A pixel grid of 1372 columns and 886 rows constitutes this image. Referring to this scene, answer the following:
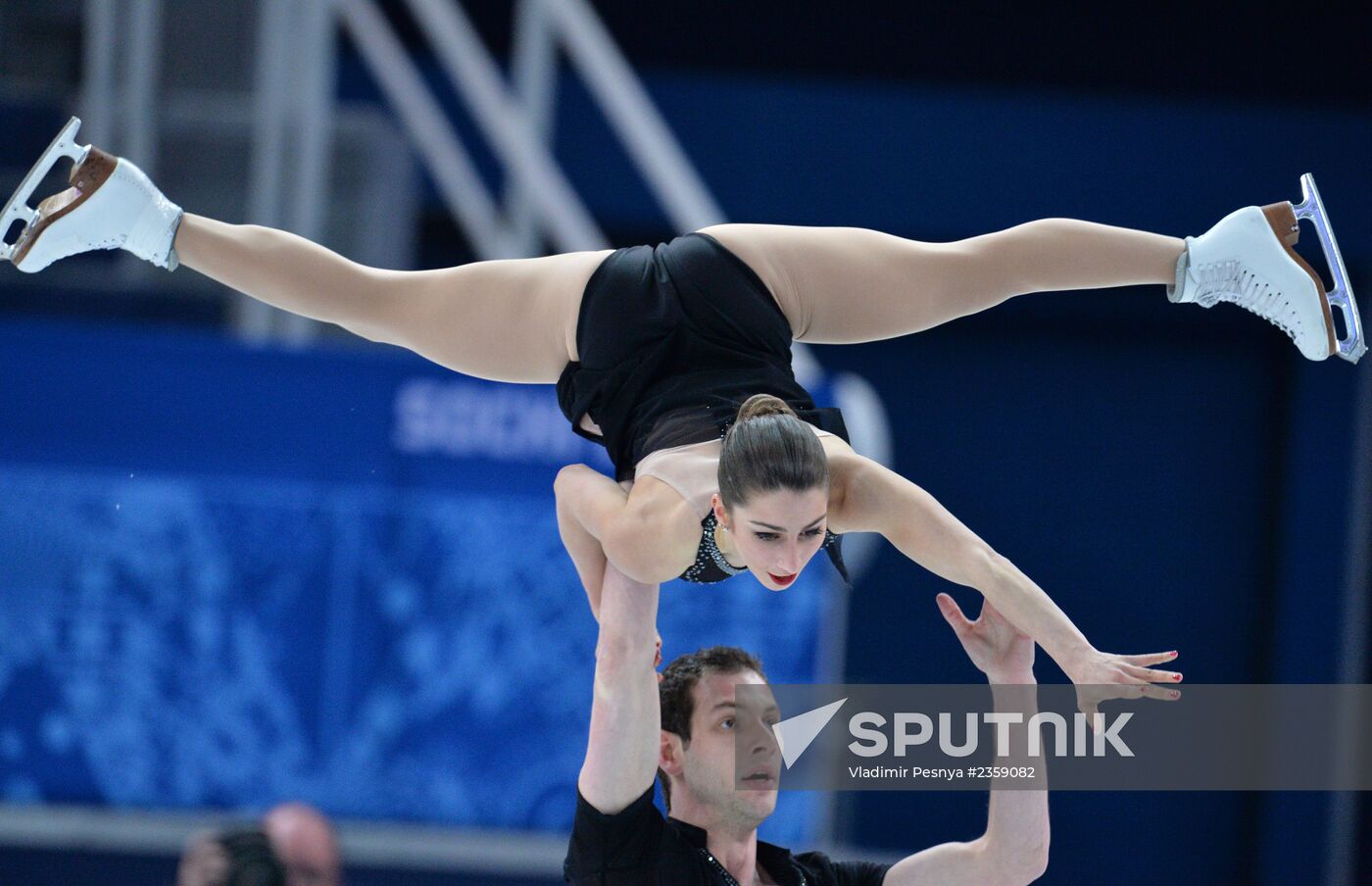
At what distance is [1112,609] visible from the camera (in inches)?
387

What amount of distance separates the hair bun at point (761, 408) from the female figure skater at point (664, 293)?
168 millimetres

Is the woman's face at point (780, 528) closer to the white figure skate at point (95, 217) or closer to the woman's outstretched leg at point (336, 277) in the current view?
the woman's outstretched leg at point (336, 277)

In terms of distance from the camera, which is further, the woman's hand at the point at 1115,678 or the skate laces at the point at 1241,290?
the skate laces at the point at 1241,290

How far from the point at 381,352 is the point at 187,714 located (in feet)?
4.67

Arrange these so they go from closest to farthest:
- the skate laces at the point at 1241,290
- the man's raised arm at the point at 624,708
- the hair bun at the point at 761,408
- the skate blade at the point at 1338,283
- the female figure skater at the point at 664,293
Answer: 1. the hair bun at the point at 761,408
2. the man's raised arm at the point at 624,708
3. the female figure skater at the point at 664,293
4. the skate blade at the point at 1338,283
5. the skate laces at the point at 1241,290

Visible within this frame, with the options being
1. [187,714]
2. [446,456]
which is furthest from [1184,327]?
[187,714]

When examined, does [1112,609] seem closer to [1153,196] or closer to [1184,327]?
[1184,327]

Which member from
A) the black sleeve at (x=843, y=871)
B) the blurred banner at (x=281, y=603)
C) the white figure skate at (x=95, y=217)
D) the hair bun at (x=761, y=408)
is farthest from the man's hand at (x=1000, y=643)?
the blurred banner at (x=281, y=603)

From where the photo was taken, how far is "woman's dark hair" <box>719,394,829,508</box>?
10.3 ft

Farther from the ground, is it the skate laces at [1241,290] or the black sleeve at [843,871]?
the skate laces at [1241,290]

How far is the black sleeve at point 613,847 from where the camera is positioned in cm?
347

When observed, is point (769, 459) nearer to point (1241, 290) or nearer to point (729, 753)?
point (729, 753)

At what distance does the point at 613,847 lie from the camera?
348cm

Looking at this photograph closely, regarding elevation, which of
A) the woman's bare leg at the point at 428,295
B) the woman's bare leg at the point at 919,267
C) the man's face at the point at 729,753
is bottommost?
the man's face at the point at 729,753
